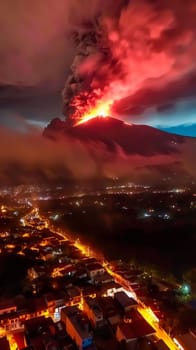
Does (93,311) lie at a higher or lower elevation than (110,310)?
higher

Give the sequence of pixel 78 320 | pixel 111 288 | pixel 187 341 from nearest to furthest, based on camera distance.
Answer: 1. pixel 187 341
2. pixel 78 320
3. pixel 111 288

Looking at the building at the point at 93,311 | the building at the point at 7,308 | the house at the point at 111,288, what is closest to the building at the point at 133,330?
the building at the point at 93,311

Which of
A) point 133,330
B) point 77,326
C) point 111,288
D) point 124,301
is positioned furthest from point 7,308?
point 133,330

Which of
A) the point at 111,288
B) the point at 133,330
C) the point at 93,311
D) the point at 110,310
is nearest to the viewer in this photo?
the point at 133,330

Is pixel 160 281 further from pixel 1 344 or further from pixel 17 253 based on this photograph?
pixel 17 253

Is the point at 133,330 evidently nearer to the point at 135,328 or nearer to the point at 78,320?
the point at 135,328

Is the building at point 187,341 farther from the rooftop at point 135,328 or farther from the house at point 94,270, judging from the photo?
the house at point 94,270

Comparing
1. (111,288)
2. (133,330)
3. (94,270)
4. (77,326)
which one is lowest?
(133,330)

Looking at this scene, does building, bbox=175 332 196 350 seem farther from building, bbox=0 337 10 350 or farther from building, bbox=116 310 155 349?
building, bbox=0 337 10 350
